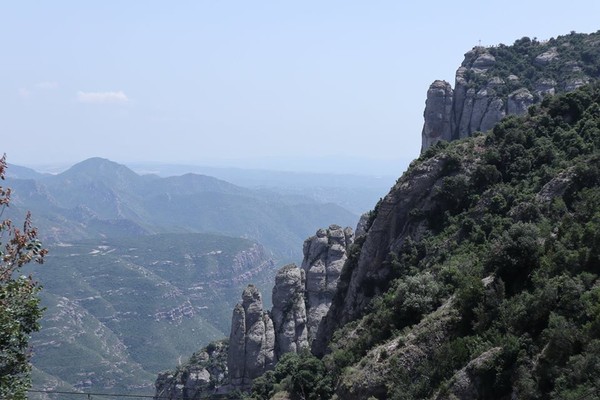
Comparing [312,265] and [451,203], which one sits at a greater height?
[451,203]

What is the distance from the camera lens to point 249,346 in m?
56.4

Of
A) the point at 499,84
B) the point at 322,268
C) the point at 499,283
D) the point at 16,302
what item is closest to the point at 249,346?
the point at 322,268

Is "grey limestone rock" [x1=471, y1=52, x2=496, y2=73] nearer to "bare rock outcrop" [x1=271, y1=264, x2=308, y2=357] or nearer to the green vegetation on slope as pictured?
the green vegetation on slope

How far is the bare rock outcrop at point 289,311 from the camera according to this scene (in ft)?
188

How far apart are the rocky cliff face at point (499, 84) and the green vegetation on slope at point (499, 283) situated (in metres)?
16.9

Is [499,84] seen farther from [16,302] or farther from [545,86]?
[16,302]

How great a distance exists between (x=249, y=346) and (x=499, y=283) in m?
34.6

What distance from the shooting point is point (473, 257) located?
32250 millimetres

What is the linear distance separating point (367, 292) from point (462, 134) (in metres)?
28.7

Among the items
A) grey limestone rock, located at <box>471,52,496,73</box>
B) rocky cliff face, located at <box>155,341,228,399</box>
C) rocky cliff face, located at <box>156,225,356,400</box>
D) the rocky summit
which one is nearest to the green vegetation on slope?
the rocky summit

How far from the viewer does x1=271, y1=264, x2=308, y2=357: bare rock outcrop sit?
57.3 meters

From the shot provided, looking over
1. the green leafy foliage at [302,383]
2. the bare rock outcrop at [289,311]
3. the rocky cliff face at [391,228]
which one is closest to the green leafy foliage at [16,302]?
the green leafy foliage at [302,383]

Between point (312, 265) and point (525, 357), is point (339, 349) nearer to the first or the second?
point (525, 357)

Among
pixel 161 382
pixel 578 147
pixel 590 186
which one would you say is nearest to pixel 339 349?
pixel 590 186
